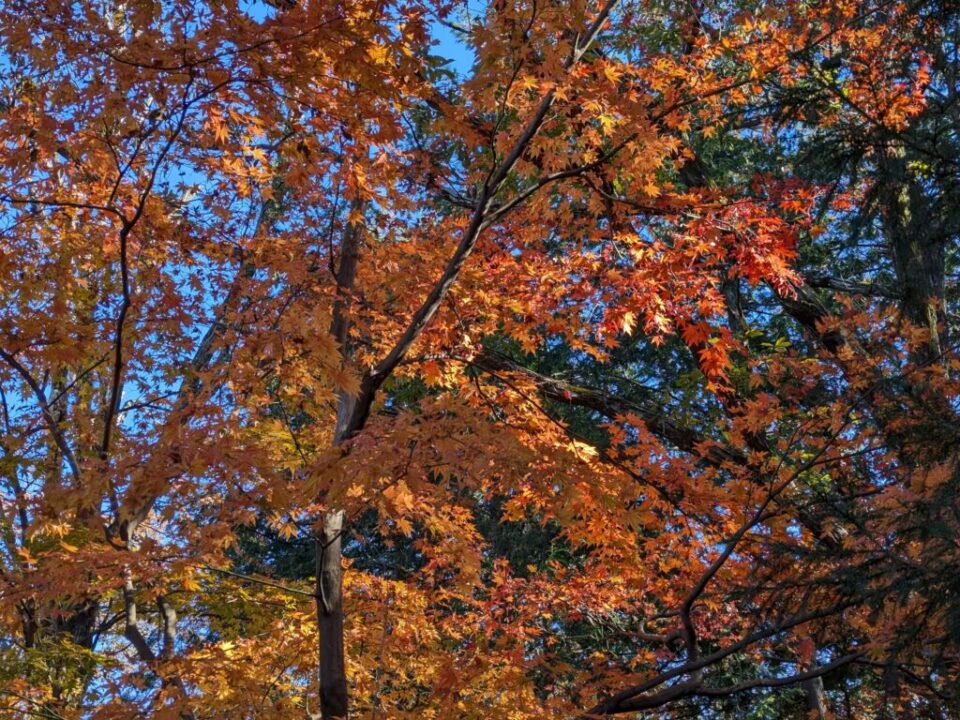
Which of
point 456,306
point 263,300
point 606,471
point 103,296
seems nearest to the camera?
point 606,471

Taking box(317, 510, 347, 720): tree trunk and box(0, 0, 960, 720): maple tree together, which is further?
box(317, 510, 347, 720): tree trunk

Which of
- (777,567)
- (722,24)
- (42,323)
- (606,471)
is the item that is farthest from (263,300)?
(722,24)

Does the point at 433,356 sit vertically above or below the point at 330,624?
above

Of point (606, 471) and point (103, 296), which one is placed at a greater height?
point (103, 296)

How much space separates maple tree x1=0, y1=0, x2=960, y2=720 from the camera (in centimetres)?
453

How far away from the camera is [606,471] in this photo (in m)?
5.30

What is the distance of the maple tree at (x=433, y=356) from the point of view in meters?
4.53

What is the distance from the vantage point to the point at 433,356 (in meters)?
6.11

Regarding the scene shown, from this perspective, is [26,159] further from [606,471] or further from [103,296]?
[606,471]

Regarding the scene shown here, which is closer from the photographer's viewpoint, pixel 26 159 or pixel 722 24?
pixel 26 159

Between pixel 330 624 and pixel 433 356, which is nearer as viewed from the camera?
pixel 330 624

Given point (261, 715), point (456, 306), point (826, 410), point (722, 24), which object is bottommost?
point (261, 715)

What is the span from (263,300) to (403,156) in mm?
1461

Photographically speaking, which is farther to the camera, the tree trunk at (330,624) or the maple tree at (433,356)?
the tree trunk at (330,624)
